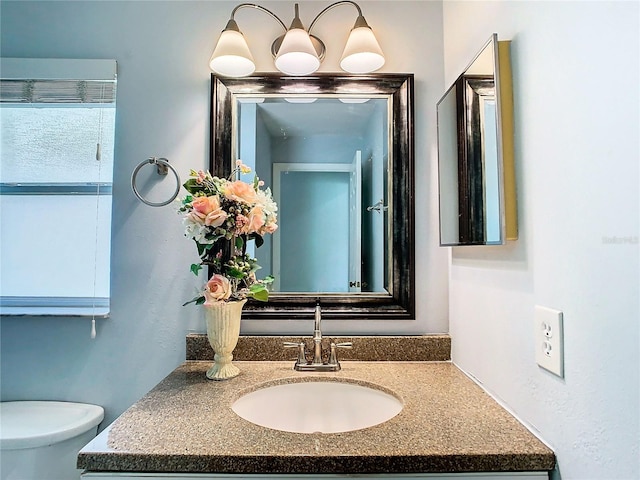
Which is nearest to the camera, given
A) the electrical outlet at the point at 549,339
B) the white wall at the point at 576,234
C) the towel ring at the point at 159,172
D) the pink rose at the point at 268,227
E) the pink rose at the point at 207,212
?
the white wall at the point at 576,234

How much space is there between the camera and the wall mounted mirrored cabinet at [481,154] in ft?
2.76

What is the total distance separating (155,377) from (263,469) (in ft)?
2.52

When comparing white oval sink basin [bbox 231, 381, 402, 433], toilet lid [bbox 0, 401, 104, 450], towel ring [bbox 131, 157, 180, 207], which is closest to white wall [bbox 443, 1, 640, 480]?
white oval sink basin [bbox 231, 381, 402, 433]

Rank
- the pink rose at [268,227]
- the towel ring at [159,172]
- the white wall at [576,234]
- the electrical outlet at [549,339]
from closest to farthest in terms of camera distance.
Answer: the white wall at [576,234], the electrical outlet at [549,339], the pink rose at [268,227], the towel ring at [159,172]

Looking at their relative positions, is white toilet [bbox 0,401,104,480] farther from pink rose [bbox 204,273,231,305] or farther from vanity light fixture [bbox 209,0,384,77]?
vanity light fixture [bbox 209,0,384,77]

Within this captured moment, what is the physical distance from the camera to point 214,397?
0.96 meters

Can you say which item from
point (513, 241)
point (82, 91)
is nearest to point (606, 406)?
point (513, 241)

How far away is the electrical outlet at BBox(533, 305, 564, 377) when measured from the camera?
0.67m

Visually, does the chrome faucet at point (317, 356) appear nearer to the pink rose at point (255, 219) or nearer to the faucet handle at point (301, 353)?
the faucet handle at point (301, 353)

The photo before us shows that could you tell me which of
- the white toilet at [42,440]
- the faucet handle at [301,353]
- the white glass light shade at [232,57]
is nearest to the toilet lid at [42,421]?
the white toilet at [42,440]

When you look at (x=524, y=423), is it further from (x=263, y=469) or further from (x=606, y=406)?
(x=263, y=469)

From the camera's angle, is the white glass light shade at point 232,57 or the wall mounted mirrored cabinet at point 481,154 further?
the white glass light shade at point 232,57

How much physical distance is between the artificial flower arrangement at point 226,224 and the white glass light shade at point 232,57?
1.17 ft

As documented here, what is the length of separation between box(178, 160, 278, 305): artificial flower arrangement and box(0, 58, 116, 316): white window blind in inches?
18.6
